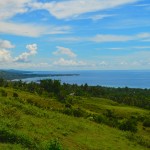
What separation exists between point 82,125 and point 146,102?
97885 mm

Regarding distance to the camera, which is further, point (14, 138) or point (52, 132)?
point (52, 132)

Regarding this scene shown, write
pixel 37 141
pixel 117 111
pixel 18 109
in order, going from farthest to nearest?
pixel 117 111 → pixel 18 109 → pixel 37 141

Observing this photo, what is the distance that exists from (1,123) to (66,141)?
640cm

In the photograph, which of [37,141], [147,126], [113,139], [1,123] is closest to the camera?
[37,141]

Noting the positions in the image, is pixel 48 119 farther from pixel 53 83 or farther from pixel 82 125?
pixel 53 83

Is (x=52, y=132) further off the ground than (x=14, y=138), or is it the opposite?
(x=14, y=138)

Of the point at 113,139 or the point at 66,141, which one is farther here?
the point at 113,139

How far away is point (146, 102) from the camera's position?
136 metres

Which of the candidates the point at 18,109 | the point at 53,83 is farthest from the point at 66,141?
the point at 53,83

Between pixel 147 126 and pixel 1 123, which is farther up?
pixel 1 123

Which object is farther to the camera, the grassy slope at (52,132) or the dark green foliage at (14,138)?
the grassy slope at (52,132)

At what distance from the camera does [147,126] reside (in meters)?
69.4

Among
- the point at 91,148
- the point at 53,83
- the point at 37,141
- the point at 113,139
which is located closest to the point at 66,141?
the point at 91,148

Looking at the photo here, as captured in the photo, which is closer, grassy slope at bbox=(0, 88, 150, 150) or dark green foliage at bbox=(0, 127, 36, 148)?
dark green foliage at bbox=(0, 127, 36, 148)
